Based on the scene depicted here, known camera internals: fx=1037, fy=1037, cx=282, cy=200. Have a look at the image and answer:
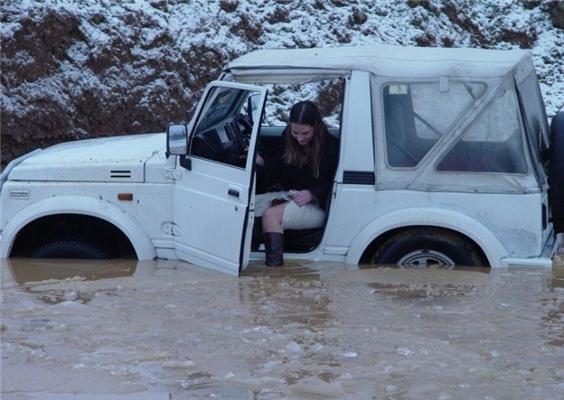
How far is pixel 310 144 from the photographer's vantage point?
7863 millimetres

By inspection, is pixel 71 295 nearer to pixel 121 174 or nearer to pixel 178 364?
pixel 121 174

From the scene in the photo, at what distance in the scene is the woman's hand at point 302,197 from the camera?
7.74 m

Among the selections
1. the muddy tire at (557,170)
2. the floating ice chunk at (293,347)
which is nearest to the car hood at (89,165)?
the floating ice chunk at (293,347)

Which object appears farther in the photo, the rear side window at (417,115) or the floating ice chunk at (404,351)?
the rear side window at (417,115)

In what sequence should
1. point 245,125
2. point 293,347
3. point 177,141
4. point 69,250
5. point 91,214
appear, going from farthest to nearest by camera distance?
point 245,125
point 69,250
point 91,214
point 177,141
point 293,347

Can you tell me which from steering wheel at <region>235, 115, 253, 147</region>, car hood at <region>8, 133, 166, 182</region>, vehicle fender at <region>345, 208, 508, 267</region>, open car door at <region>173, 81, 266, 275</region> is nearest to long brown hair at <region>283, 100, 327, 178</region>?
open car door at <region>173, 81, 266, 275</region>

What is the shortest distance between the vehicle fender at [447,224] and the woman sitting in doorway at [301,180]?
0.50m

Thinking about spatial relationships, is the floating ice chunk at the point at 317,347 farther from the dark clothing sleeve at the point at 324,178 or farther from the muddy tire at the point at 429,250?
the dark clothing sleeve at the point at 324,178

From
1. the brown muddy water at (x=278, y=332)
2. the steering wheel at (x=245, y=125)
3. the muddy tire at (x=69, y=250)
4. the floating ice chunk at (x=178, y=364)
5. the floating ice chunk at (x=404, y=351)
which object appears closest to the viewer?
the brown muddy water at (x=278, y=332)

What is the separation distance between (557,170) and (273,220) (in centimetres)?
214

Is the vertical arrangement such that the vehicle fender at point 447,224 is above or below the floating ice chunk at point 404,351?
above

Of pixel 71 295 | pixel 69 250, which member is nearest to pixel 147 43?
pixel 69 250

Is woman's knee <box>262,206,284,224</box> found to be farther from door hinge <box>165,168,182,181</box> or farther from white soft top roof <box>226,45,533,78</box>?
white soft top roof <box>226,45,533,78</box>

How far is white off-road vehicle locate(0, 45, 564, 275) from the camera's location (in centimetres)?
751
